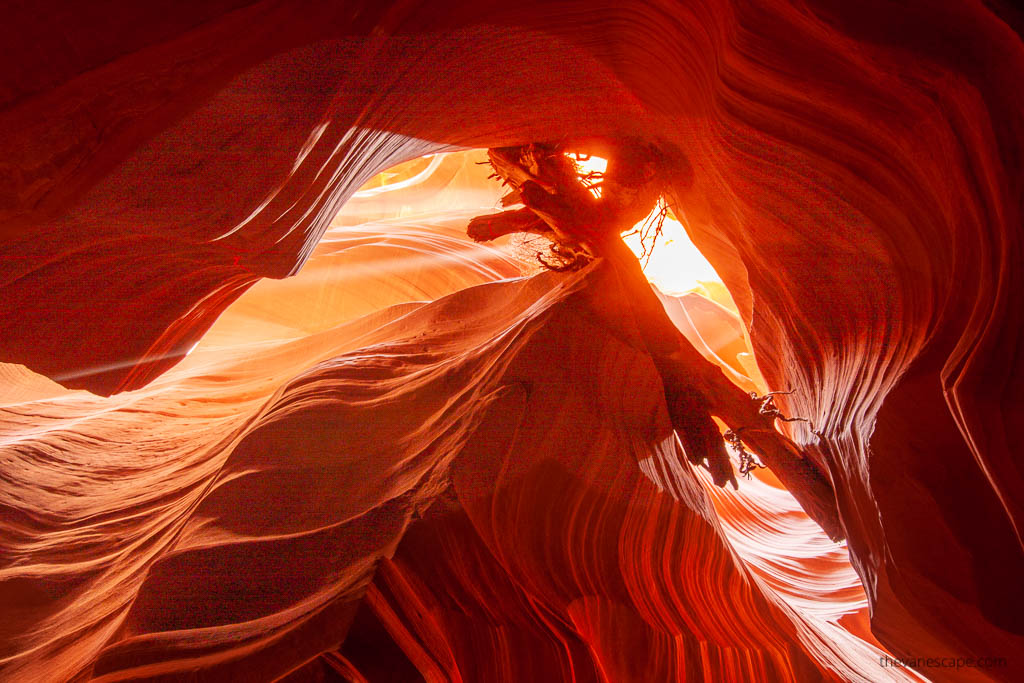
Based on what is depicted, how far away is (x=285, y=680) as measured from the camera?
1.56 meters

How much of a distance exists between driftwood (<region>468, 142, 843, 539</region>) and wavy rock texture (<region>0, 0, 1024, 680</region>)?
0.16 m

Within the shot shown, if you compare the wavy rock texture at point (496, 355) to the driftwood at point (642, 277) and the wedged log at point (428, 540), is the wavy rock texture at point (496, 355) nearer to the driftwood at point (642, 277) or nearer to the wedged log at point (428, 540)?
the wedged log at point (428, 540)

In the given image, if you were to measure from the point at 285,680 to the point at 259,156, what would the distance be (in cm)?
138

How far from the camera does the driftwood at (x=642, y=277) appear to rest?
2.35 metres

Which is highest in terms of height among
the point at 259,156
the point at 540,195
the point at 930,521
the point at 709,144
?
the point at 540,195

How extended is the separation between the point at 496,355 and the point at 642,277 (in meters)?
0.84

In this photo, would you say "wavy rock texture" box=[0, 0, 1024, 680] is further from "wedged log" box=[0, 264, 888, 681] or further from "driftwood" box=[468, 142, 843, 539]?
"driftwood" box=[468, 142, 843, 539]

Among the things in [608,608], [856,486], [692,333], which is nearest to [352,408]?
[608,608]

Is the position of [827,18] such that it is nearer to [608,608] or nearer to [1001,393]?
[1001,393]

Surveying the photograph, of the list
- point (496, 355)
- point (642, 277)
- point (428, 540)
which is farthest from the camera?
point (642, 277)

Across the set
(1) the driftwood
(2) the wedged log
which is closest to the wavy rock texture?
(2) the wedged log

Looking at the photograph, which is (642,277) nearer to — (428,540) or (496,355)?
(496,355)

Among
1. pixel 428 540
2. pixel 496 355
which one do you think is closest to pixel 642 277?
pixel 496 355

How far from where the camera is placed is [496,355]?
93.0 inches
